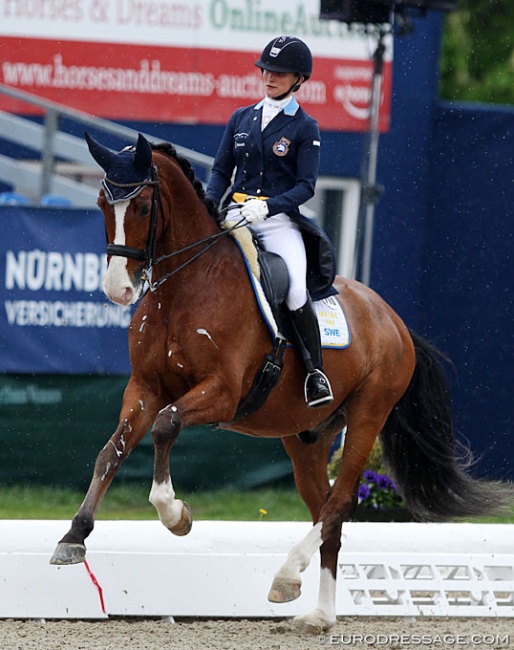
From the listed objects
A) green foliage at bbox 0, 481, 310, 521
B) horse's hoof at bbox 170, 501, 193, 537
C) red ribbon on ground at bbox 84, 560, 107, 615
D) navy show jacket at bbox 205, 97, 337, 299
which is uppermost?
navy show jacket at bbox 205, 97, 337, 299

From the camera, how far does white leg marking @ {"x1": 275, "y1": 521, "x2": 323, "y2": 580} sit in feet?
17.2

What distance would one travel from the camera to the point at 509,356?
945 cm

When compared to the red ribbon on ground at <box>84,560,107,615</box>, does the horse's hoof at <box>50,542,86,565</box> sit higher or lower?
higher

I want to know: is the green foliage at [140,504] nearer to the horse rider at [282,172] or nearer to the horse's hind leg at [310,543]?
the horse's hind leg at [310,543]

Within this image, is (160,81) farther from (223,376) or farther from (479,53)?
(479,53)

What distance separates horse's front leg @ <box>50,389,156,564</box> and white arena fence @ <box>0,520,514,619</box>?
99 cm

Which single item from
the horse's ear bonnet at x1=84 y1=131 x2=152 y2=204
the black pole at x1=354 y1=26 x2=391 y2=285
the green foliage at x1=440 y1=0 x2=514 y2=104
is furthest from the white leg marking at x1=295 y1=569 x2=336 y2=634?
the green foliage at x1=440 y1=0 x2=514 y2=104

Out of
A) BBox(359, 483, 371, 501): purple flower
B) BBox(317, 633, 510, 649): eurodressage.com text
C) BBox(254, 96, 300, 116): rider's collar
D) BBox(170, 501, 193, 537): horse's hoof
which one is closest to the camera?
BBox(170, 501, 193, 537): horse's hoof

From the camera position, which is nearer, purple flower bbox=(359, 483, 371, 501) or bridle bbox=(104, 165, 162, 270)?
bridle bbox=(104, 165, 162, 270)

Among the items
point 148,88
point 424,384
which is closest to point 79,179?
point 148,88

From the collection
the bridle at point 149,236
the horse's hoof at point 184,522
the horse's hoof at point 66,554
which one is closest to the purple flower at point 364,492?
the horse's hoof at point 184,522

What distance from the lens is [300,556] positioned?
532cm

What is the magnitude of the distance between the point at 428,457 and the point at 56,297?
3230 mm

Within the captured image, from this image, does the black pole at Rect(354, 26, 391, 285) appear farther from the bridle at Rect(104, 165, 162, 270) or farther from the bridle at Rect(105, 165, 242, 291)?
the bridle at Rect(104, 165, 162, 270)
